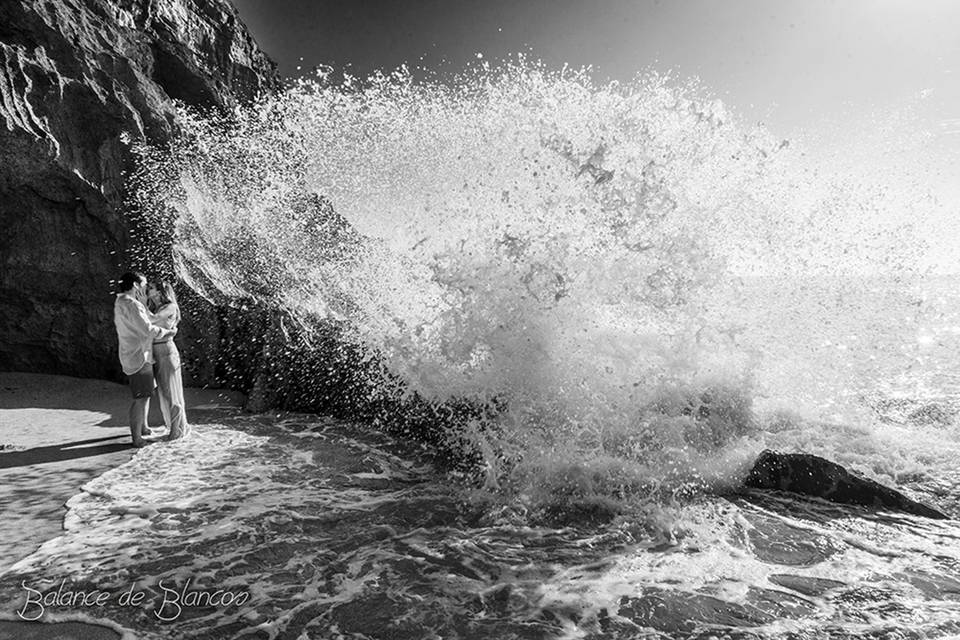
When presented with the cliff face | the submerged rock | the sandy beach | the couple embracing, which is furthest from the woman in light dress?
the submerged rock

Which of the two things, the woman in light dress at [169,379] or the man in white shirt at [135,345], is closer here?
the man in white shirt at [135,345]

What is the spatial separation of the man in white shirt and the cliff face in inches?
123

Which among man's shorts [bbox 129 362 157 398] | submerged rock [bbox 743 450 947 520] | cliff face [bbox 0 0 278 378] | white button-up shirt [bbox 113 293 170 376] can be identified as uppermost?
cliff face [bbox 0 0 278 378]

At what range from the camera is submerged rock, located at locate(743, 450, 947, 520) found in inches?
181

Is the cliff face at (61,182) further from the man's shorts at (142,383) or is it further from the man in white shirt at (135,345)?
the man's shorts at (142,383)

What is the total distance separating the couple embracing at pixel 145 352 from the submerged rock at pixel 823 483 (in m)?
6.36

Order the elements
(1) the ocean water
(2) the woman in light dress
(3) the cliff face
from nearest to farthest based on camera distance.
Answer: (1) the ocean water, (2) the woman in light dress, (3) the cliff face

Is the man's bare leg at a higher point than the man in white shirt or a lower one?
lower

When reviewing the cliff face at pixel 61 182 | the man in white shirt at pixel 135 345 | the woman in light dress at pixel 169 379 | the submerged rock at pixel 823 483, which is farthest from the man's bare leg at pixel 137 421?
the submerged rock at pixel 823 483

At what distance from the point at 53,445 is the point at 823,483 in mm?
7986

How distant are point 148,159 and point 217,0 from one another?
11.6 m

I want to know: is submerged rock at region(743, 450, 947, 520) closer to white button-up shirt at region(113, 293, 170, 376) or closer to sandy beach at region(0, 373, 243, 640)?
sandy beach at region(0, 373, 243, 640)

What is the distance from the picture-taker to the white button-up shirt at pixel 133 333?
5.87 meters

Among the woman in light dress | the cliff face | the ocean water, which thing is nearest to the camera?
the ocean water
